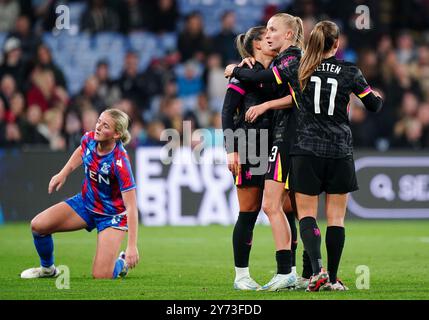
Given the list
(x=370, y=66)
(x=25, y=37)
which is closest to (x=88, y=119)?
(x=25, y=37)

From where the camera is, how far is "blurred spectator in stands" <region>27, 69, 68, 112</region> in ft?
55.7

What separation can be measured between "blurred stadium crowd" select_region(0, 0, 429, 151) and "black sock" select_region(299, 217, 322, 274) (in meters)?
8.84

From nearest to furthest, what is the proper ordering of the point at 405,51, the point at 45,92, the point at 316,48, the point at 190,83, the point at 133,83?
the point at 316,48
the point at 45,92
the point at 133,83
the point at 190,83
the point at 405,51

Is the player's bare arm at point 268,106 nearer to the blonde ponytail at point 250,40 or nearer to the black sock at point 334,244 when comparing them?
the blonde ponytail at point 250,40

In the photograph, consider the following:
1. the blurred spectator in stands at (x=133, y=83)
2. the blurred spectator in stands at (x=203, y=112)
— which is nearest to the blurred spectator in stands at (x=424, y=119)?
the blurred spectator in stands at (x=203, y=112)

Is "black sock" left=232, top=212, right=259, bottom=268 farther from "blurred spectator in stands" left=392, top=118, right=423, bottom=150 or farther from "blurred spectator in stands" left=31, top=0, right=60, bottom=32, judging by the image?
"blurred spectator in stands" left=31, top=0, right=60, bottom=32

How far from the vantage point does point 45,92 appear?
17172 mm

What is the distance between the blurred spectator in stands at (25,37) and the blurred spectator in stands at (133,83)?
1.64 metres

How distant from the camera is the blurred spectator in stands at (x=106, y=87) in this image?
17391 millimetres

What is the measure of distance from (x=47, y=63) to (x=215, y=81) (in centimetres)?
315

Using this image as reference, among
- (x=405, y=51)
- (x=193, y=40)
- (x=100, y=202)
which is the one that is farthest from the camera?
(x=405, y=51)

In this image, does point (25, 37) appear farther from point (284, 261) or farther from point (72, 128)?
point (284, 261)
